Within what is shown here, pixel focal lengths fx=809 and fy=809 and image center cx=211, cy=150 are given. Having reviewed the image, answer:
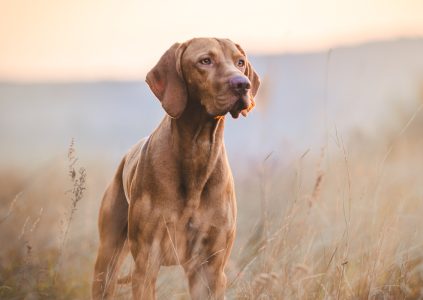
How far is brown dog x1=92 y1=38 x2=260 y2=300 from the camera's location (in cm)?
523

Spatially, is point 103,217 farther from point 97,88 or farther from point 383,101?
point 97,88

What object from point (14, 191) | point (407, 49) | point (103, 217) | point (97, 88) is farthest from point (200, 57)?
point (97, 88)

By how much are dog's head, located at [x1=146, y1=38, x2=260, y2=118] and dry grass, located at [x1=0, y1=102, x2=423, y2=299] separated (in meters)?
0.70

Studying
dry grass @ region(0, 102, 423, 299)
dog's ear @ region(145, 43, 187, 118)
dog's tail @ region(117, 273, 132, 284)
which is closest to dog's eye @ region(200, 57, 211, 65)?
dog's ear @ region(145, 43, 187, 118)

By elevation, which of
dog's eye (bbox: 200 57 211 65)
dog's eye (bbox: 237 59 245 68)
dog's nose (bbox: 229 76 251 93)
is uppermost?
dog's eye (bbox: 200 57 211 65)

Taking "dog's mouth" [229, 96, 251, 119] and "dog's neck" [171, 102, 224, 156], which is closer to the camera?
"dog's mouth" [229, 96, 251, 119]

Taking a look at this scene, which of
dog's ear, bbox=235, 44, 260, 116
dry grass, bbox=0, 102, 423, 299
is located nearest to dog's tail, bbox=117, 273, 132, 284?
dry grass, bbox=0, 102, 423, 299

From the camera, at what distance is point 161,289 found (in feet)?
19.4

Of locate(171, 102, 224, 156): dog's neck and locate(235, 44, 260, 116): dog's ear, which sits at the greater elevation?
locate(235, 44, 260, 116): dog's ear

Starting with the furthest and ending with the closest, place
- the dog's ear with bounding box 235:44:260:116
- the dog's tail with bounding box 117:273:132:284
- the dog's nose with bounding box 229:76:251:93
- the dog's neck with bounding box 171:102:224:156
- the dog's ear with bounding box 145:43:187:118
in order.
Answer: the dog's tail with bounding box 117:273:132:284
the dog's ear with bounding box 235:44:260:116
the dog's neck with bounding box 171:102:224:156
the dog's ear with bounding box 145:43:187:118
the dog's nose with bounding box 229:76:251:93

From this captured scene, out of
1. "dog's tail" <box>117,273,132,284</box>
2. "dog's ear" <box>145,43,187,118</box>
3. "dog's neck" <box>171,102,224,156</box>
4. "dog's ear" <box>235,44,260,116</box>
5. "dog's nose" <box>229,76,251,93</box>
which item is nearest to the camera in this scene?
"dog's nose" <box>229,76,251,93</box>

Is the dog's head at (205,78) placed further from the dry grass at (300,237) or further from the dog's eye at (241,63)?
the dry grass at (300,237)

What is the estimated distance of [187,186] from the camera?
532cm

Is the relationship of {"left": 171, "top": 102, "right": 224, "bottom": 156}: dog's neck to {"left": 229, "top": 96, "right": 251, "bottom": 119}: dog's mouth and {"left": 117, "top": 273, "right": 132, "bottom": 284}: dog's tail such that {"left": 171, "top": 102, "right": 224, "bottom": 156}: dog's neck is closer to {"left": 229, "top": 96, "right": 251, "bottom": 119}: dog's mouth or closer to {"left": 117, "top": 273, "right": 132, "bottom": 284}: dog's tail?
{"left": 229, "top": 96, "right": 251, "bottom": 119}: dog's mouth
